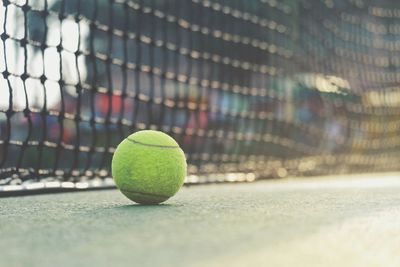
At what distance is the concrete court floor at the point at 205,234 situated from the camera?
4.93ft

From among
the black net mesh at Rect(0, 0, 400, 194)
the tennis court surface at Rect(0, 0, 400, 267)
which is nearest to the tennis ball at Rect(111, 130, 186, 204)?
the tennis court surface at Rect(0, 0, 400, 267)

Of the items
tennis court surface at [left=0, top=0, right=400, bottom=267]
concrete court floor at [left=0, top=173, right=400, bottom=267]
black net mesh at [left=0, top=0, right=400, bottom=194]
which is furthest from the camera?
black net mesh at [left=0, top=0, right=400, bottom=194]

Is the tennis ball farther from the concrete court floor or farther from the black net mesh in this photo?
the black net mesh

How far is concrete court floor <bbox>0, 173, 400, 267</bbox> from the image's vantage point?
1.50 metres

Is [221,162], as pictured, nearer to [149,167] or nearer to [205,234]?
[149,167]

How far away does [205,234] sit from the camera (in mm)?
1825

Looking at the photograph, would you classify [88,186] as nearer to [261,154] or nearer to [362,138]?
[261,154]

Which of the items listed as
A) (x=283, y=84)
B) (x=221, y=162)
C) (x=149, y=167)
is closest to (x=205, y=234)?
(x=149, y=167)

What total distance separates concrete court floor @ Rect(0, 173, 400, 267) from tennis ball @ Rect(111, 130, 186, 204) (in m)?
0.07

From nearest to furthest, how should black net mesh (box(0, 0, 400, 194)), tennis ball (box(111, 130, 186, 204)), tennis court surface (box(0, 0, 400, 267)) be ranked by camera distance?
tennis court surface (box(0, 0, 400, 267))
tennis ball (box(111, 130, 186, 204))
black net mesh (box(0, 0, 400, 194))

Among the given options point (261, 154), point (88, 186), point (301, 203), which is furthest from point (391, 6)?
point (301, 203)

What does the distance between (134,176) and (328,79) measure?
4.92 metres

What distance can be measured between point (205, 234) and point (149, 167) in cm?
82

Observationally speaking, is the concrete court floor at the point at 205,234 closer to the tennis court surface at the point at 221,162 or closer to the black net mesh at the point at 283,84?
the tennis court surface at the point at 221,162
